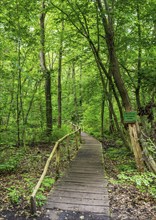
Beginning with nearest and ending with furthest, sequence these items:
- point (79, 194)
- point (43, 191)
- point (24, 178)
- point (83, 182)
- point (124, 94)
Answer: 1. point (79, 194)
2. point (43, 191)
3. point (83, 182)
4. point (24, 178)
5. point (124, 94)

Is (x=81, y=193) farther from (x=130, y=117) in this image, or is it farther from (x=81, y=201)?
(x=130, y=117)

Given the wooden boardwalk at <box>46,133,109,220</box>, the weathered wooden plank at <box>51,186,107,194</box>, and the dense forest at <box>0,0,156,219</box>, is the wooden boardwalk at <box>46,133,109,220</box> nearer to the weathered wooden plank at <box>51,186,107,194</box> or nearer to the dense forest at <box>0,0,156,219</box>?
the weathered wooden plank at <box>51,186,107,194</box>

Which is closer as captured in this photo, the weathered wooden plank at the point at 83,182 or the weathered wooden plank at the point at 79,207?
the weathered wooden plank at the point at 79,207

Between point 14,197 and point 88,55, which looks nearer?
point 14,197

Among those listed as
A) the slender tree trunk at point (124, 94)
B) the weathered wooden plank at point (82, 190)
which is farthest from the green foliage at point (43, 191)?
the slender tree trunk at point (124, 94)

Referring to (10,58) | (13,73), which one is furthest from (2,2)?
(13,73)

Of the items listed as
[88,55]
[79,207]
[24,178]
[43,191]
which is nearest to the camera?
[79,207]

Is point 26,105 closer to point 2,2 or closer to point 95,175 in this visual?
point 2,2

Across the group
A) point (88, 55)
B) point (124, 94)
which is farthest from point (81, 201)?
point (88, 55)

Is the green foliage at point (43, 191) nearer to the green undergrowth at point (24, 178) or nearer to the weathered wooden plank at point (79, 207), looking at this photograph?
the green undergrowth at point (24, 178)

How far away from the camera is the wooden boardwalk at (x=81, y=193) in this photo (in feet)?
14.2

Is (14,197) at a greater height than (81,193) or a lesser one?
greater

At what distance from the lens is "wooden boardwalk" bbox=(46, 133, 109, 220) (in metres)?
4.34

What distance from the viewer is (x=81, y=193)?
16.8 ft
